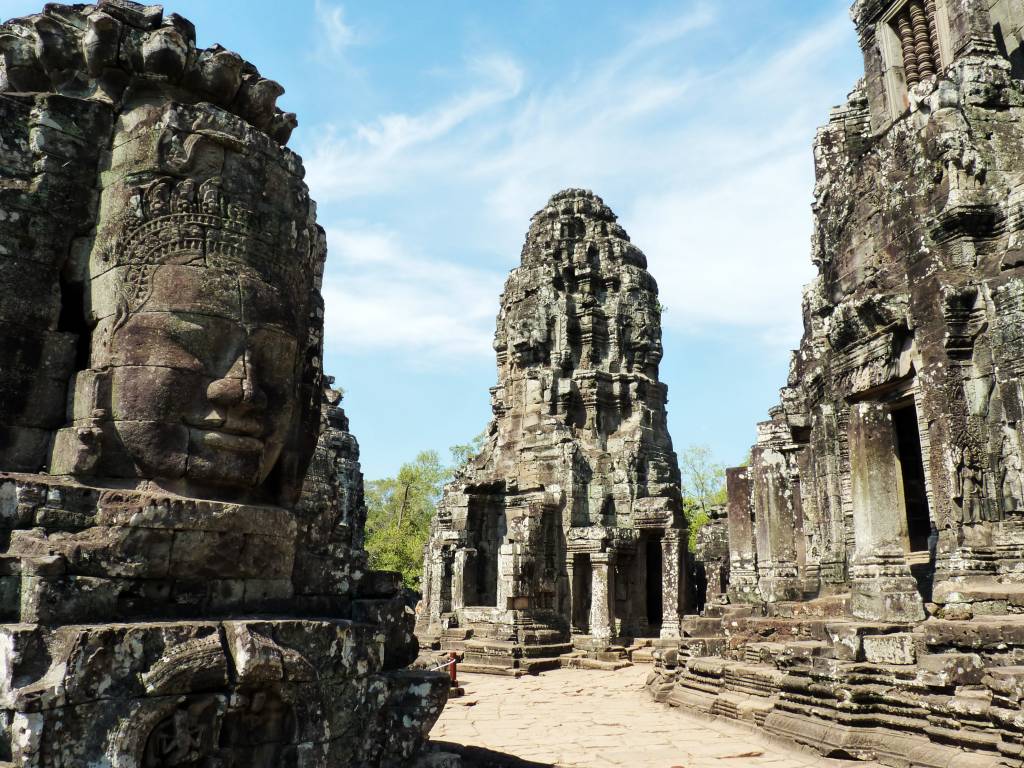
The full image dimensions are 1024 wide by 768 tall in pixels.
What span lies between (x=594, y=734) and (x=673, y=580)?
10.8 meters

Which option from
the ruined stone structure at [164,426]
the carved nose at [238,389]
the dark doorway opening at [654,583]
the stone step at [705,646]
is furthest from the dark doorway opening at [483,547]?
the carved nose at [238,389]

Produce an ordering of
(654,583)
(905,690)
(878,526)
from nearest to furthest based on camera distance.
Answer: (905,690), (878,526), (654,583)

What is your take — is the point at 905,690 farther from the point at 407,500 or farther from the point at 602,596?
the point at 407,500

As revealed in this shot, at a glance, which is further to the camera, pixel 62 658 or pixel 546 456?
pixel 546 456

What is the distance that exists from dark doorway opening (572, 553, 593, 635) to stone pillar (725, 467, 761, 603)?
4.48 metres

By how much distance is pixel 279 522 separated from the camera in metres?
3.85

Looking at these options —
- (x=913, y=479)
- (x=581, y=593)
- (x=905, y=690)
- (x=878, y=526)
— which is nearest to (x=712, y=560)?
(x=581, y=593)

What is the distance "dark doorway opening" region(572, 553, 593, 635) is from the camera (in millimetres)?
19219

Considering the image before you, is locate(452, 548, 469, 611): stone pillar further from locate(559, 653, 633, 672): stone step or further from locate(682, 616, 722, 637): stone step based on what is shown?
locate(682, 616, 722, 637): stone step

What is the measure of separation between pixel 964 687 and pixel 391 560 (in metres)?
32.7

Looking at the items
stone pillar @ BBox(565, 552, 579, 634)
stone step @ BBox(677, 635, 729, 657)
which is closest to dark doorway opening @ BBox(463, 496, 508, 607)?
Result: stone pillar @ BBox(565, 552, 579, 634)

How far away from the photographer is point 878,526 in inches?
357

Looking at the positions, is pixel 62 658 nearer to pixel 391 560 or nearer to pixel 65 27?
pixel 65 27

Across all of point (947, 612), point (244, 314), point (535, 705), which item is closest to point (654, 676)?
point (535, 705)
